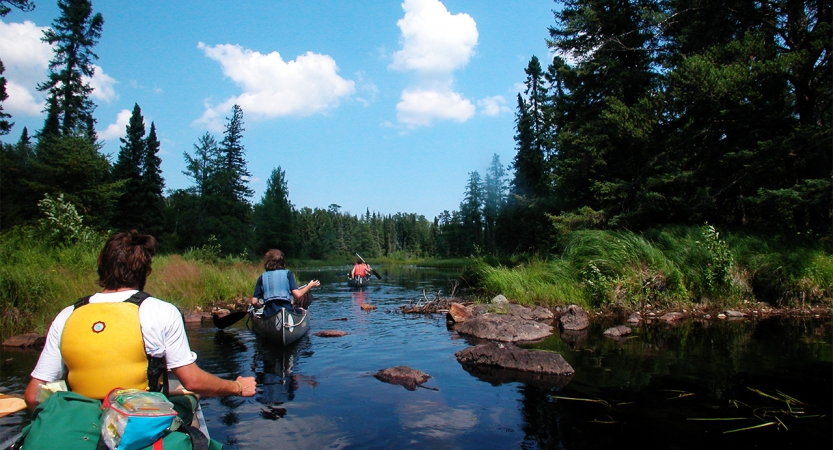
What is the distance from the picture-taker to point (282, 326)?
33.2ft

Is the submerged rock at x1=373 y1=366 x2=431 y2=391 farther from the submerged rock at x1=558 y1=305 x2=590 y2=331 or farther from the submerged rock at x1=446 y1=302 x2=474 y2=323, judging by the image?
the submerged rock at x1=558 y1=305 x2=590 y2=331

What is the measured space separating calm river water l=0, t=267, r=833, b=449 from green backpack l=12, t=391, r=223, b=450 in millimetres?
2943

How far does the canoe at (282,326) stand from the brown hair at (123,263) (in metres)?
6.97

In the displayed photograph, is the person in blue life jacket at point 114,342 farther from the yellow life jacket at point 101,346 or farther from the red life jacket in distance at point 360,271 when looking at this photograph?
the red life jacket in distance at point 360,271

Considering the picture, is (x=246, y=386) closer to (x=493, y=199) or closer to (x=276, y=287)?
(x=276, y=287)

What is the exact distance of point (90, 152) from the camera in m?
29.5

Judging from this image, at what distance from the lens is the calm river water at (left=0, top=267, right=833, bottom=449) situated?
5445mm

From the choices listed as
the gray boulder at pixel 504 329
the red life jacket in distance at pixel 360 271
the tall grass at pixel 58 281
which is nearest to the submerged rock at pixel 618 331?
the gray boulder at pixel 504 329

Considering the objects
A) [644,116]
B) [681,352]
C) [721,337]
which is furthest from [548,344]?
[644,116]

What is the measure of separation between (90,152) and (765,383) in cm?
3430

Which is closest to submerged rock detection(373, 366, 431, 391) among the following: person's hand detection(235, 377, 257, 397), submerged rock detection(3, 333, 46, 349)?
person's hand detection(235, 377, 257, 397)

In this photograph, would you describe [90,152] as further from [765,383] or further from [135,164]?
[765,383]

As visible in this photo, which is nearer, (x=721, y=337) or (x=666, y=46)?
(x=721, y=337)

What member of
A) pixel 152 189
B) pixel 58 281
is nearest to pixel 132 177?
pixel 152 189
